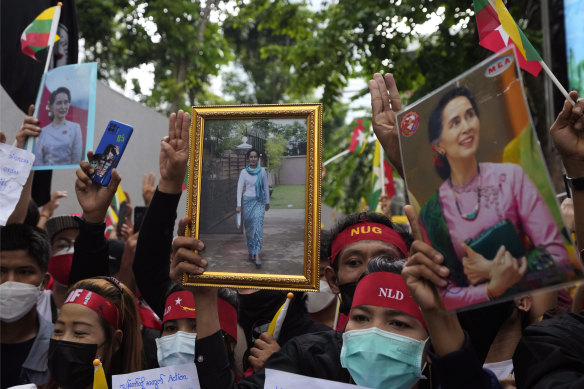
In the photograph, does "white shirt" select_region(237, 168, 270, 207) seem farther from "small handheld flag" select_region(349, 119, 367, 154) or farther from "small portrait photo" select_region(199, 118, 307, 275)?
"small handheld flag" select_region(349, 119, 367, 154)

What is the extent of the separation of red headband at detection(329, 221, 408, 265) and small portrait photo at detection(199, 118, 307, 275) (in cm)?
83

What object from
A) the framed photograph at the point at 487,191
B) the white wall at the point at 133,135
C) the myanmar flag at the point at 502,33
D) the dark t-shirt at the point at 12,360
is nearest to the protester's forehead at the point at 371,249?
the myanmar flag at the point at 502,33

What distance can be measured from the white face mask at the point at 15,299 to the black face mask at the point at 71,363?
78 centimetres

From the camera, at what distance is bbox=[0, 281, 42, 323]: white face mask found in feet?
11.0

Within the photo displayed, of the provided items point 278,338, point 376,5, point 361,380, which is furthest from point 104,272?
point 376,5

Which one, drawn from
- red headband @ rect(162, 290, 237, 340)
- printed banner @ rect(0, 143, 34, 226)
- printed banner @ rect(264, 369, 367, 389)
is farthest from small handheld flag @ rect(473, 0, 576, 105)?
printed banner @ rect(0, 143, 34, 226)

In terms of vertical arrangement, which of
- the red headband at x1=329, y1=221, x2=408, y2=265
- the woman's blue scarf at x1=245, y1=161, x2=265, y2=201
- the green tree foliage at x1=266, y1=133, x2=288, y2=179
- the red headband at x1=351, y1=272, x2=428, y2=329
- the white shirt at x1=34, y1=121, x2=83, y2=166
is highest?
the white shirt at x1=34, y1=121, x2=83, y2=166

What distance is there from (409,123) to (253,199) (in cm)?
70

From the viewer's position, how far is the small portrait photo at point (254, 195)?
2150 mm

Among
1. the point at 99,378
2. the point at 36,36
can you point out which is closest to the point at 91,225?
the point at 99,378

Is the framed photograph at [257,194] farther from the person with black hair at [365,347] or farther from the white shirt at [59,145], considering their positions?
the white shirt at [59,145]

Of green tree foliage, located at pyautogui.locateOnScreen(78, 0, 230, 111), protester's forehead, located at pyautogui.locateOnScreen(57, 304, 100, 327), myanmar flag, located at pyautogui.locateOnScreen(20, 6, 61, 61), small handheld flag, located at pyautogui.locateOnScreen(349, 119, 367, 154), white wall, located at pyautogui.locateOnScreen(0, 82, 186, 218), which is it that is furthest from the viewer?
green tree foliage, located at pyautogui.locateOnScreen(78, 0, 230, 111)

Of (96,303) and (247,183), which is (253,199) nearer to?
(247,183)

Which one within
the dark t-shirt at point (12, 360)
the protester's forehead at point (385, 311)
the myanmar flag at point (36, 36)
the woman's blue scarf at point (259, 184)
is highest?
the myanmar flag at point (36, 36)
